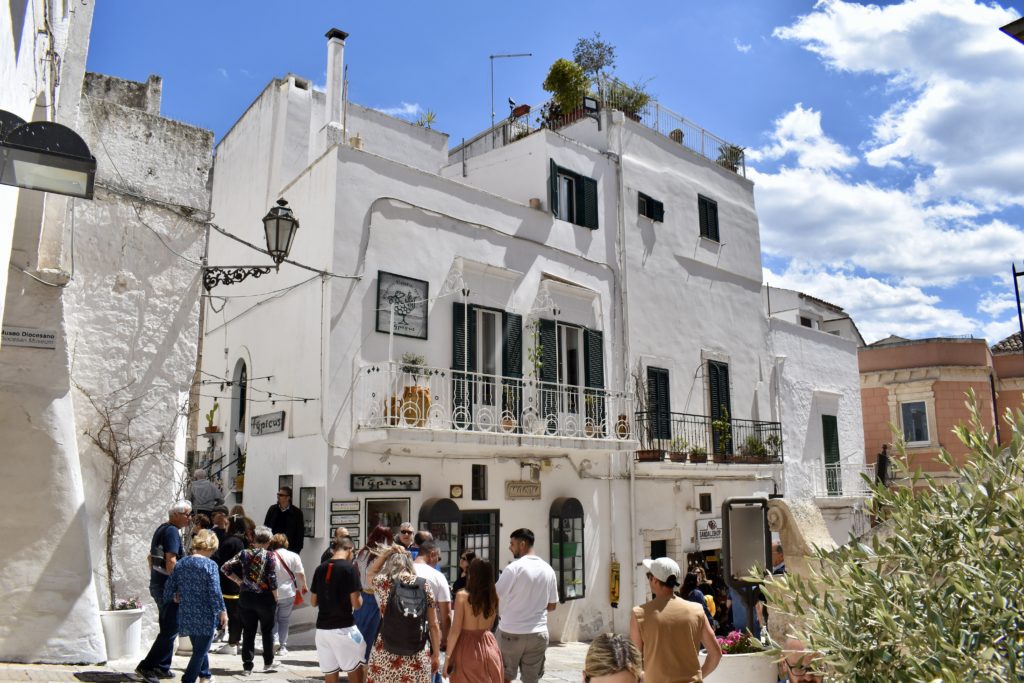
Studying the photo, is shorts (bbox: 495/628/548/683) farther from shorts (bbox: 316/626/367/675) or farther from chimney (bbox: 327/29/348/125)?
chimney (bbox: 327/29/348/125)

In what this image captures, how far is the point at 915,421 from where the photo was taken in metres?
26.4

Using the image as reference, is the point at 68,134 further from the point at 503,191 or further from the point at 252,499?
the point at 503,191

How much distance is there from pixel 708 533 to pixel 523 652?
11.8 metres

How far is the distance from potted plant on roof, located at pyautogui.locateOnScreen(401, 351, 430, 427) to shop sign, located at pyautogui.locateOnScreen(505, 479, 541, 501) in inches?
94.3

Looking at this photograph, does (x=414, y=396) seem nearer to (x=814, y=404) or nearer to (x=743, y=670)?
(x=743, y=670)

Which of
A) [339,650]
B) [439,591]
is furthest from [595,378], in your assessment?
[339,650]

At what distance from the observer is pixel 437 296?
44.7 ft

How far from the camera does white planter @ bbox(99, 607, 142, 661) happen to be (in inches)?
333

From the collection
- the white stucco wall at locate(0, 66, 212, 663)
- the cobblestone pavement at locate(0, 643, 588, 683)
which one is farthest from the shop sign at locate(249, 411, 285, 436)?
the cobblestone pavement at locate(0, 643, 588, 683)

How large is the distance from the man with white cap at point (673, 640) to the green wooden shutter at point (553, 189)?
11357 mm

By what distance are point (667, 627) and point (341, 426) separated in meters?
→ 7.69

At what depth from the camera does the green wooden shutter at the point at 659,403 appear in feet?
55.9

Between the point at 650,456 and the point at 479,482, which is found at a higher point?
the point at 650,456

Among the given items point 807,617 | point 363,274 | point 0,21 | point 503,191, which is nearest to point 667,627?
point 807,617
